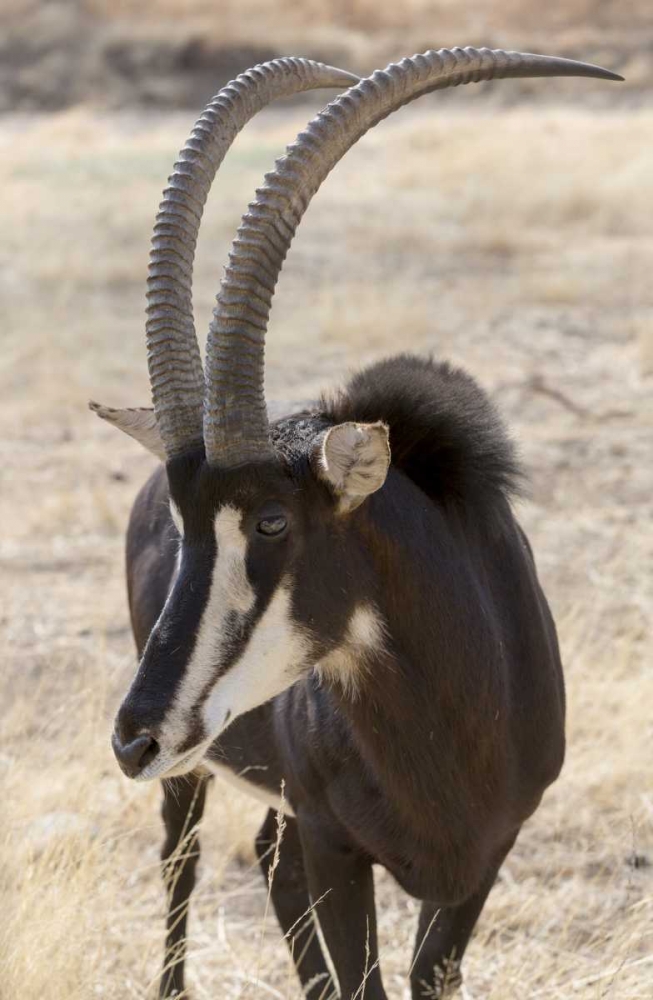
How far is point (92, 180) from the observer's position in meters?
22.7

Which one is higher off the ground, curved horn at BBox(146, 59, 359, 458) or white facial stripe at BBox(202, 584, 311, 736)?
curved horn at BBox(146, 59, 359, 458)

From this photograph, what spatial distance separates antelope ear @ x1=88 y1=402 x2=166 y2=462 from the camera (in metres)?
3.60

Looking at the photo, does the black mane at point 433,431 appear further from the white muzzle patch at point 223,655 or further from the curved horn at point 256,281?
the white muzzle patch at point 223,655

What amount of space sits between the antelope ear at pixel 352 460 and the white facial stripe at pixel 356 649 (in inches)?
11.7

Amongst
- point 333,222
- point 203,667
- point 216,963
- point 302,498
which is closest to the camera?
point 203,667

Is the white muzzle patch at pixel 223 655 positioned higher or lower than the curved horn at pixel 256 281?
lower

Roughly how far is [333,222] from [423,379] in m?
16.0

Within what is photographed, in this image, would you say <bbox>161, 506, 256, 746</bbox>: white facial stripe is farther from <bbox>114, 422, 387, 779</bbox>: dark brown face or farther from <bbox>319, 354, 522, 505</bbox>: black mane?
<bbox>319, 354, 522, 505</bbox>: black mane

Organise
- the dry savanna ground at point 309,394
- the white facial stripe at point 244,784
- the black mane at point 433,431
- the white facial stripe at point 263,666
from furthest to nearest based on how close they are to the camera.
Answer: the dry savanna ground at point 309,394 < the white facial stripe at point 244,784 < the black mane at point 433,431 < the white facial stripe at point 263,666

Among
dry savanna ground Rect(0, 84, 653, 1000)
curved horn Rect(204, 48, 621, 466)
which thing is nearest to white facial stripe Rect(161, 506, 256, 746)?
curved horn Rect(204, 48, 621, 466)

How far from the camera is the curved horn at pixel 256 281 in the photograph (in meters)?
3.15

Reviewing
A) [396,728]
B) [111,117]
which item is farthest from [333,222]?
[111,117]

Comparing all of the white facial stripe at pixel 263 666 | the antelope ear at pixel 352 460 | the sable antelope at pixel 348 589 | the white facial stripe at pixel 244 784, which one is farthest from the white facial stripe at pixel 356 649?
the white facial stripe at pixel 244 784

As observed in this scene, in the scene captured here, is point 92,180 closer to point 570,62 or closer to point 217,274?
point 217,274
